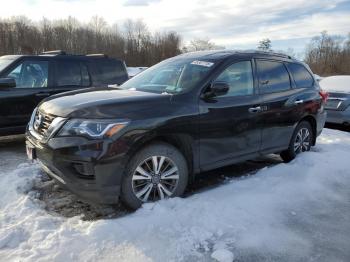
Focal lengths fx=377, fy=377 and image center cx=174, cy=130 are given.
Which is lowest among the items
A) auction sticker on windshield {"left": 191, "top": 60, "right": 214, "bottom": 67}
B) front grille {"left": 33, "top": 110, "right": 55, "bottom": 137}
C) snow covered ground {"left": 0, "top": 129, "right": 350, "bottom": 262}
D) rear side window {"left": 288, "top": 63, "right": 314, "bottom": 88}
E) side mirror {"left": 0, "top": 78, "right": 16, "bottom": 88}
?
Result: snow covered ground {"left": 0, "top": 129, "right": 350, "bottom": 262}

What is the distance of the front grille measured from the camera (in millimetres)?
3922

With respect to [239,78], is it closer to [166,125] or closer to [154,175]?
[166,125]

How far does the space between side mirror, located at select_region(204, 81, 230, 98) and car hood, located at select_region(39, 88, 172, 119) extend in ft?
1.79

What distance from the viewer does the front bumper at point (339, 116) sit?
29.9 feet

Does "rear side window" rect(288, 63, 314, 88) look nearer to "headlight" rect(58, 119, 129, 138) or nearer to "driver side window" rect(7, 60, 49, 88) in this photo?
"headlight" rect(58, 119, 129, 138)

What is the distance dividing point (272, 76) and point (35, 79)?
4287 millimetres

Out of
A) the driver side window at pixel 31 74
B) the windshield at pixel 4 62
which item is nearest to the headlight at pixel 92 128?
the driver side window at pixel 31 74

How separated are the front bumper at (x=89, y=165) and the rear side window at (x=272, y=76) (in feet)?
8.32

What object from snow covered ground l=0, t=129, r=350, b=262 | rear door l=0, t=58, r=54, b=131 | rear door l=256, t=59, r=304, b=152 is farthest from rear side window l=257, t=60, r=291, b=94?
rear door l=0, t=58, r=54, b=131

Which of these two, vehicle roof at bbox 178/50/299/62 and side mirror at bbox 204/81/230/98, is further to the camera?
vehicle roof at bbox 178/50/299/62

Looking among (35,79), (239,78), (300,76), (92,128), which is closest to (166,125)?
(92,128)

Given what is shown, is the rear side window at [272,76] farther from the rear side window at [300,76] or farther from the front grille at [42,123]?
the front grille at [42,123]

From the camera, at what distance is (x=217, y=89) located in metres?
4.40

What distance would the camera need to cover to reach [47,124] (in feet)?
Answer: 13.0
